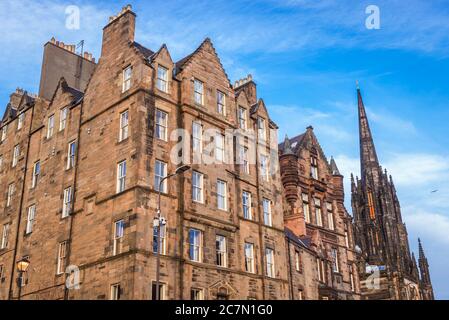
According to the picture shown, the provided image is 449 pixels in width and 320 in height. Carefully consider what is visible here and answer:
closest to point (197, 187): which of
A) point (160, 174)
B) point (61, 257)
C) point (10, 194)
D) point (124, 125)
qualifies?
point (160, 174)

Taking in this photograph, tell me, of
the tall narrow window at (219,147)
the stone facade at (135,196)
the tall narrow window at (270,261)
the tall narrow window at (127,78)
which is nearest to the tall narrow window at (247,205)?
the stone facade at (135,196)

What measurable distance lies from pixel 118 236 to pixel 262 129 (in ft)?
50.4

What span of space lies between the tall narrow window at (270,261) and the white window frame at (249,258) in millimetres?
1578

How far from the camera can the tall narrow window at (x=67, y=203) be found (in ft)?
104

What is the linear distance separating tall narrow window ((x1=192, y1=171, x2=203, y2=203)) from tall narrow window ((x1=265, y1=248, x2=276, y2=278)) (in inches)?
265

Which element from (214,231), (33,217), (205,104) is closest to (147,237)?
(214,231)

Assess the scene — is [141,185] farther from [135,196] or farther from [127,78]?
[127,78]

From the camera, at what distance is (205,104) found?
3325 centimetres

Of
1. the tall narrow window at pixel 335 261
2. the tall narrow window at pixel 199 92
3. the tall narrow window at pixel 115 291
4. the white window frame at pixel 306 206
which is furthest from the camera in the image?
the tall narrow window at pixel 335 261

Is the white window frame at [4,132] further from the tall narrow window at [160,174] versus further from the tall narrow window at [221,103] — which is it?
the tall narrow window at [160,174]

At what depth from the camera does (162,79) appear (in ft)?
103

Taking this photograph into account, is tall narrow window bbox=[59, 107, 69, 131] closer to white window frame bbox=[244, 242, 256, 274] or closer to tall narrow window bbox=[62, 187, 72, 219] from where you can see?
tall narrow window bbox=[62, 187, 72, 219]

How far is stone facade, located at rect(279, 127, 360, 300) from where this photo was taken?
137 feet
